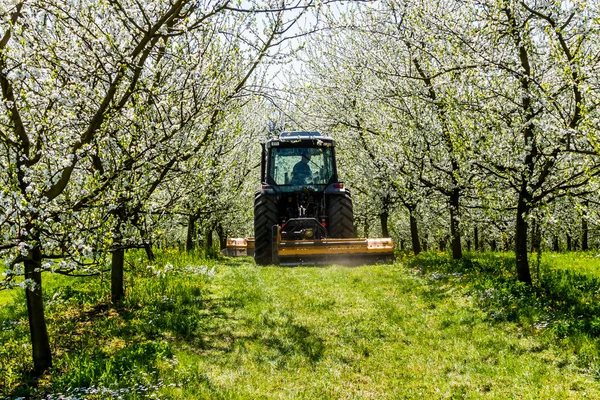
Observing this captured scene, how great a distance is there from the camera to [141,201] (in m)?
7.68

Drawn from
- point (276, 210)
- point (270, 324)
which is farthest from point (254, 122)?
point (270, 324)

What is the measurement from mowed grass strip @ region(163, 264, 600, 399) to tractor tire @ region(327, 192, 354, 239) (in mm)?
3927

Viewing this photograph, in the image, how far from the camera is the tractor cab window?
47.1 ft

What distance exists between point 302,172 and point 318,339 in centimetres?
783

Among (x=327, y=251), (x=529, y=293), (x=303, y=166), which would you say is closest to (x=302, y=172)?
(x=303, y=166)

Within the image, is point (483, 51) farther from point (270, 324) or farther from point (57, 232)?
point (57, 232)

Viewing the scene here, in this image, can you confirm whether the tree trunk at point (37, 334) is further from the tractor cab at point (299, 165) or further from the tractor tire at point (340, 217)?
the tractor tire at point (340, 217)

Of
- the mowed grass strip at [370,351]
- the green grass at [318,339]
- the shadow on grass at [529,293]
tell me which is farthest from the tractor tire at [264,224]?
the shadow on grass at [529,293]

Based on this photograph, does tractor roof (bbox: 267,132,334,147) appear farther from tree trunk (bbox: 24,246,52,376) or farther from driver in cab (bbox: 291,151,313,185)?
tree trunk (bbox: 24,246,52,376)

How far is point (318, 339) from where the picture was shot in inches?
281

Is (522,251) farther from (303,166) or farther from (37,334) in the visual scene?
(37,334)

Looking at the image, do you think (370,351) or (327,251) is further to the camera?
(327,251)

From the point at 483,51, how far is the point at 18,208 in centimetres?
712

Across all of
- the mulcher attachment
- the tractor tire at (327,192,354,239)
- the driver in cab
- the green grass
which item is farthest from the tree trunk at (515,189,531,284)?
the driver in cab
